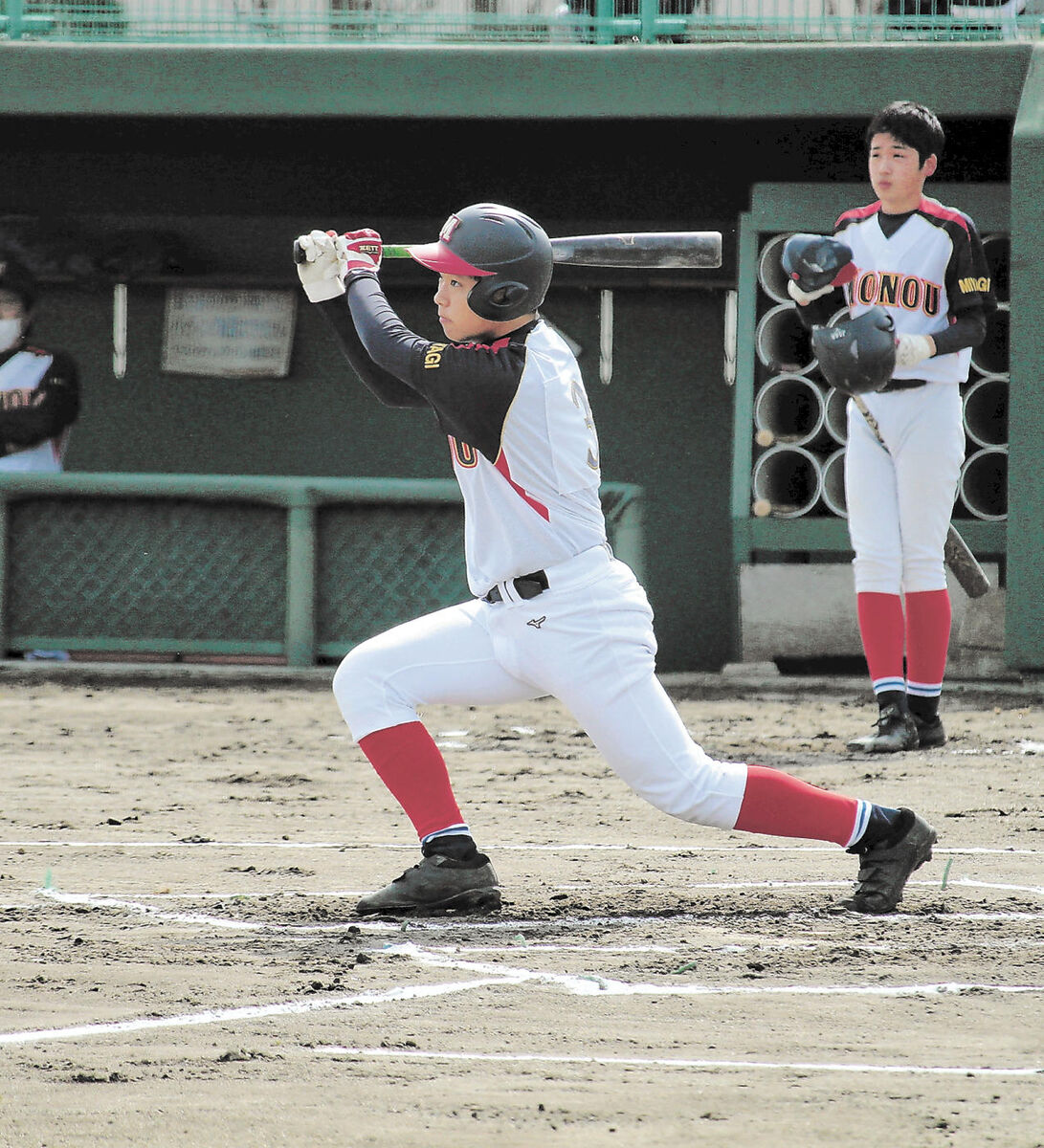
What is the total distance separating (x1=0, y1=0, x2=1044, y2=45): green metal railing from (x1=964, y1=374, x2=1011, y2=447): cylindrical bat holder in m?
1.70

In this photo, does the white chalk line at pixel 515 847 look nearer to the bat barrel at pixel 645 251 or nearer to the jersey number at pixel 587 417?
the jersey number at pixel 587 417

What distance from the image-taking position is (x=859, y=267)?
6723mm

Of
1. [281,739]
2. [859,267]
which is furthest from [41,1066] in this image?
[859,267]

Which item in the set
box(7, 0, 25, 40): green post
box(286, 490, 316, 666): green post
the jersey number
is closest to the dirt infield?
the jersey number

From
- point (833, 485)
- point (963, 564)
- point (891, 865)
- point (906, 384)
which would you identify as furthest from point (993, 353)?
point (891, 865)

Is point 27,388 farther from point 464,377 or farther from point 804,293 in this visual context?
point 464,377

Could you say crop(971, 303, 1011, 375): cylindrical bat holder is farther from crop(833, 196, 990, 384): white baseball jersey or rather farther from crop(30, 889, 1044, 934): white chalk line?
crop(30, 889, 1044, 934): white chalk line

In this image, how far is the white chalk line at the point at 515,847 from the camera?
193 inches

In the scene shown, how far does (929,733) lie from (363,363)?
3.27 meters

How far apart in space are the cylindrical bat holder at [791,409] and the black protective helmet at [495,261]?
5123 millimetres

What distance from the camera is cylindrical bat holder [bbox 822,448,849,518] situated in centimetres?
891

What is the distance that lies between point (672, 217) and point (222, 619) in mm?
3532

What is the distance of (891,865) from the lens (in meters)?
4.01

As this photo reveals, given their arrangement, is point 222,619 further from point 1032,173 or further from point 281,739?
point 1032,173
